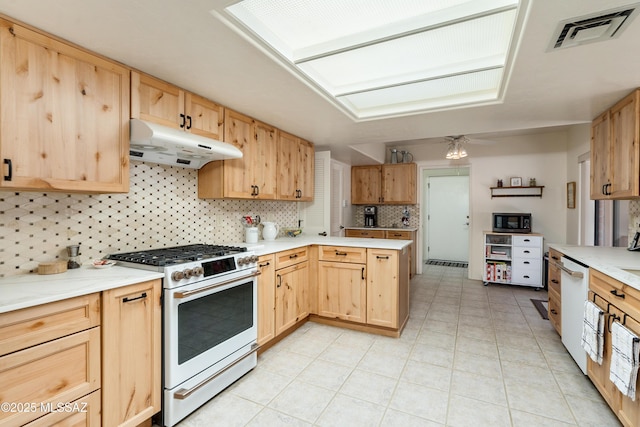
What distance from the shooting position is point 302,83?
7.04 ft

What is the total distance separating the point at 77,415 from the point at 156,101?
183 centimetres

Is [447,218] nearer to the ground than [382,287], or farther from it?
farther from it

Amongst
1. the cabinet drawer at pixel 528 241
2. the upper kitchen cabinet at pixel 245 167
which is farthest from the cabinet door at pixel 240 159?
the cabinet drawer at pixel 528 241

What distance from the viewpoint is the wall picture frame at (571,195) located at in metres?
4.50

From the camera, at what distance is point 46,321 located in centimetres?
128

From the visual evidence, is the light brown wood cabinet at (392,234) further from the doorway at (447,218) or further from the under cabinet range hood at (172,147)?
the under cabinet range hood at (172,147)

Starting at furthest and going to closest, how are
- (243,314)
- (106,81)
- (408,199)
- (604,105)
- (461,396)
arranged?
(408,199), (604,105), (243,314), (461,396), (106,81)

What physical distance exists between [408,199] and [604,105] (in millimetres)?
3450

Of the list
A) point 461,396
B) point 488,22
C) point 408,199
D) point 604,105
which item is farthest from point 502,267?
point 488,22

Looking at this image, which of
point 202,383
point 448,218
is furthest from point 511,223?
point 202,383

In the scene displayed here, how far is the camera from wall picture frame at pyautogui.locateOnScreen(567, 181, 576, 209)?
14.8ft

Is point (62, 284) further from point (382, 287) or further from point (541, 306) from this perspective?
point (541, 306)

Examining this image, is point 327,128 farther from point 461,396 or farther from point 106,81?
point 461,396

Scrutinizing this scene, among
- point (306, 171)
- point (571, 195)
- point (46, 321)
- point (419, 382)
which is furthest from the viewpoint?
point (571, 195)
